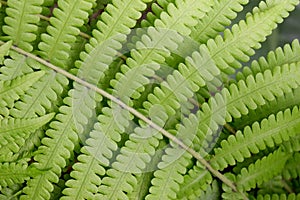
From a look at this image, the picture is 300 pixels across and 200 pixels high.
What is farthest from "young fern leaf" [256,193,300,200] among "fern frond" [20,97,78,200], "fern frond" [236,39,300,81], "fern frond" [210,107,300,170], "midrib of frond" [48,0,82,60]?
"midrib of frond" [48,0,82,60]

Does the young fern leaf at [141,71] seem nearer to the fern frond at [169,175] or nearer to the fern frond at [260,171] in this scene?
the fern frond at [169,175]

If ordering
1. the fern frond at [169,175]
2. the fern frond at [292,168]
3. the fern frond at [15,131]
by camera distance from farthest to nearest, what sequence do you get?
the fern frond at [292,168] → the fern frond at [169,175] → the fern frond at [15,131]

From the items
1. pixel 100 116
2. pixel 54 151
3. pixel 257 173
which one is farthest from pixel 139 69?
pixel 257 173

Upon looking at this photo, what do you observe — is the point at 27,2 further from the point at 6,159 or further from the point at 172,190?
the point at 172,190

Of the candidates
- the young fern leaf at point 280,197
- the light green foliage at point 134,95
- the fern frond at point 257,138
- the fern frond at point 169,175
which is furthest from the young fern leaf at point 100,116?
the young fern leaf at point 280,197

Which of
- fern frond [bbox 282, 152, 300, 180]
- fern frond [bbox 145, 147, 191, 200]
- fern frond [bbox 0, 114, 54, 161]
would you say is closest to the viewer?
fern frond [bbox 0, 114, 54, 161]

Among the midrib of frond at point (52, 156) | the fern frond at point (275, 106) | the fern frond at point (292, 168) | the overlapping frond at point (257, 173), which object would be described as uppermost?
the fern frond at point (275, 106)

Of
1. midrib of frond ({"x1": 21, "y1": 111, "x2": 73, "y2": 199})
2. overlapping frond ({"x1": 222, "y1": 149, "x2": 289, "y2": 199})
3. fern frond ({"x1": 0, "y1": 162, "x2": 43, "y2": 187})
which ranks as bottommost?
fern frond ({"x1": 0, "y1": 162, "x2": 43, "y2": 187})

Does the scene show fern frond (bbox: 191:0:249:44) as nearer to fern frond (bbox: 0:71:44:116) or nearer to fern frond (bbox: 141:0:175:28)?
fern frond (bbox: 141:0:175:28)
